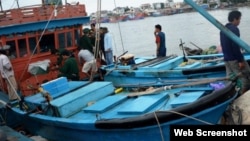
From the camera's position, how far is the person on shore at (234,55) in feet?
20.0

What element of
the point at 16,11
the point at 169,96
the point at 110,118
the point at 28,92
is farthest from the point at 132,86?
the point at 16,11

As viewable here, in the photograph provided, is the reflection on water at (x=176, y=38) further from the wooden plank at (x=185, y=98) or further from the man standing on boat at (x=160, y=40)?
the wooden plank at (x=185, y=98)

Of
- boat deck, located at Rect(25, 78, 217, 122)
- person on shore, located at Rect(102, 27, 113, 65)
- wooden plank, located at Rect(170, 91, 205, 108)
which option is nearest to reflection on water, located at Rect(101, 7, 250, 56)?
person on shore, located at Rect(102, 27, 113, 65)

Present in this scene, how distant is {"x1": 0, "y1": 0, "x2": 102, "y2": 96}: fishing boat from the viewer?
860cm

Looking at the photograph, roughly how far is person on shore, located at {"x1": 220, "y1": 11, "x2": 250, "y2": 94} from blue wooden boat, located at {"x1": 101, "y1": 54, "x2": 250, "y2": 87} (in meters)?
1.21

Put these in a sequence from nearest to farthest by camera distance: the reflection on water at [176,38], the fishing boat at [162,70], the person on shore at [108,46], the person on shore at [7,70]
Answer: the fishing boat at [162,70], the person on shore at [7,70], the person on shore at [108,46], the reflection on water at [176,38]

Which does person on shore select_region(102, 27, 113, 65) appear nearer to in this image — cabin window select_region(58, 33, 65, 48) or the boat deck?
cabin window select_region(58, 33, 65, 48)

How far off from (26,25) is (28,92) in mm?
1785

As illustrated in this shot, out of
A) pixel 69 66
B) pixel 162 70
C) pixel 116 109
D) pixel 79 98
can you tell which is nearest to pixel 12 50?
pixel 69 66

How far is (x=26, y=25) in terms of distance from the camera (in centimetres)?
873

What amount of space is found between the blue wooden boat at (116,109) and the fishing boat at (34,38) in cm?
144

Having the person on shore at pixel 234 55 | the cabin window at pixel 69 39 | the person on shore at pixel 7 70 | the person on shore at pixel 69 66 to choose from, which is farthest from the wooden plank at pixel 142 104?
the cabin window at pixel 69 39

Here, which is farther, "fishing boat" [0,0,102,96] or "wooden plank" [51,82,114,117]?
"fishing boat" [0,0,102,96]

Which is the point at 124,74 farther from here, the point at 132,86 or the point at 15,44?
the point at 15,44
